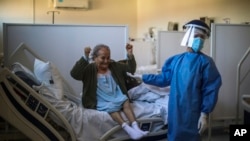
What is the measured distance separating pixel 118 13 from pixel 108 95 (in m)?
4.59

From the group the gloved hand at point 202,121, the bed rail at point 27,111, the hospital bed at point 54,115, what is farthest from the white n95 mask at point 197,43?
the bed rail at point 27,111

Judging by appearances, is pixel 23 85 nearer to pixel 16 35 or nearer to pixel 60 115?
pixel 60 115

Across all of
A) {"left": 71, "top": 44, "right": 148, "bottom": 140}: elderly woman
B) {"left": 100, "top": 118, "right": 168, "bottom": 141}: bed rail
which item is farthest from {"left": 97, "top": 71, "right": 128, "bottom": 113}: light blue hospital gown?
{"left": 100, "top": 118, "right": 168, "bottom": 141}: bed rail

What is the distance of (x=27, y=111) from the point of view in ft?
6.57

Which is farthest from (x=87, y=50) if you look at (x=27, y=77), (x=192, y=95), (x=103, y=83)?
(x=192, y=95)

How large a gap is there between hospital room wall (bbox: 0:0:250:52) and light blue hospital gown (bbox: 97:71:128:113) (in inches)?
88.9

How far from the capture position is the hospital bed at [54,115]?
1.98m

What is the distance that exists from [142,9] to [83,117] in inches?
188

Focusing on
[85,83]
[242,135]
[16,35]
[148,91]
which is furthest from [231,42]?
[16,35]

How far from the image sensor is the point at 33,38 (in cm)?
293

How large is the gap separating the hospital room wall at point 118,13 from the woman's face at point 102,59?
7.32 feet

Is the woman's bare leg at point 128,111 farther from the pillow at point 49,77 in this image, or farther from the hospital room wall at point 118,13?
the hospital room wall at point 118,13

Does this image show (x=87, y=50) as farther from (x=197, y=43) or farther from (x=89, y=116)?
(x=197, y=43)

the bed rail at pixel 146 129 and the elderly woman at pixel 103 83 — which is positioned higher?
the elderly woman at pixel 103 83
